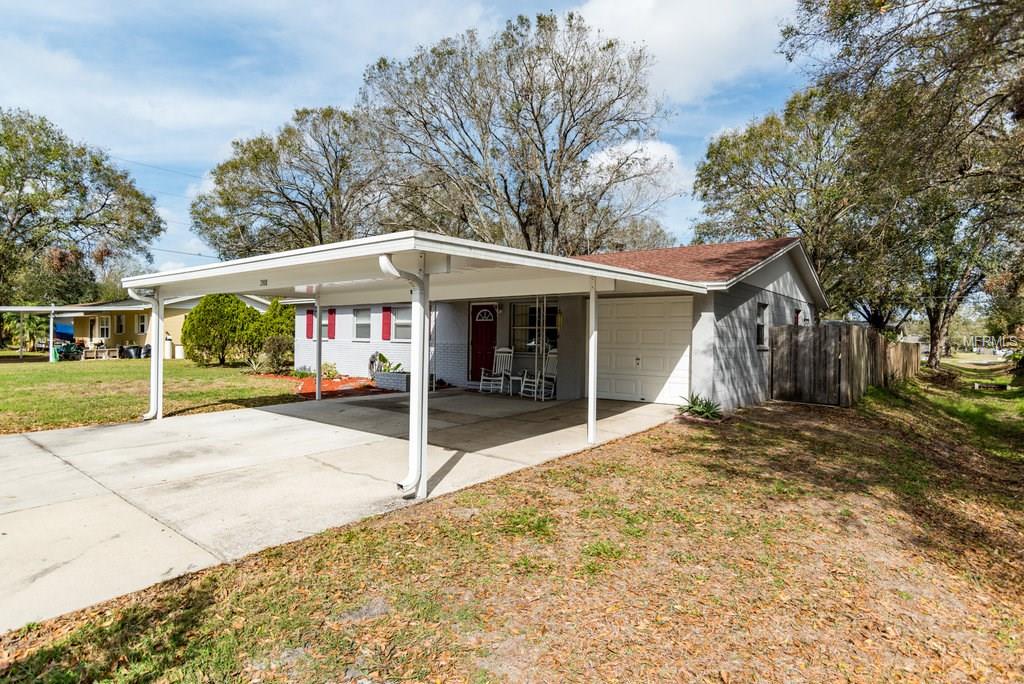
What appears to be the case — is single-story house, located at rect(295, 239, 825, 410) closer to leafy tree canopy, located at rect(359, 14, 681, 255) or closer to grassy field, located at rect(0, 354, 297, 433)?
grassy field, located at rect(0, 354, 297, 433)

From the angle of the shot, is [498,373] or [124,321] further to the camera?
[124,321]

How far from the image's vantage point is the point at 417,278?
4.95 meters

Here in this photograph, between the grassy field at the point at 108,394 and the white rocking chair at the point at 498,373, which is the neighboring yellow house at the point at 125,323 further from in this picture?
the white rocking chair at the point at 498,373

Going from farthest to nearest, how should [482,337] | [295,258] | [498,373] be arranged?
[482,337], [498,373], [295,258]

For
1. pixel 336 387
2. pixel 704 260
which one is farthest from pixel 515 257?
pixel 336 387

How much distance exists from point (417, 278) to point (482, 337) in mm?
8978

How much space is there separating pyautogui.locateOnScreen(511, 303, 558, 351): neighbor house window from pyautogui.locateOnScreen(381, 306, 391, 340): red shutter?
14.7 ft

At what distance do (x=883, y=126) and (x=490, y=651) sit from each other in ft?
32.5

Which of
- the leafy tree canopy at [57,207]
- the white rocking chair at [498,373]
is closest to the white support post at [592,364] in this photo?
the white rocking chair at [498,373]

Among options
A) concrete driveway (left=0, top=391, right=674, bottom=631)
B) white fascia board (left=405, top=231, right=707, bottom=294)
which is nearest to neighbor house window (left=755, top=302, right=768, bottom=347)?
concrete driveway (left=0, top=391, right=674, bottom=631)

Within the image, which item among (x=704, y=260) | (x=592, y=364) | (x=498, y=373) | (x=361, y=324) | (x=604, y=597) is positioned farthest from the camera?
(x=361, y=324)

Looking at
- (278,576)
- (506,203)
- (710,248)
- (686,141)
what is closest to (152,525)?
(278,576)

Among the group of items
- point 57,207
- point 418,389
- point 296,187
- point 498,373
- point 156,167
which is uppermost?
point 156,167

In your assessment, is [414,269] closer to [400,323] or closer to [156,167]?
[400,323]
